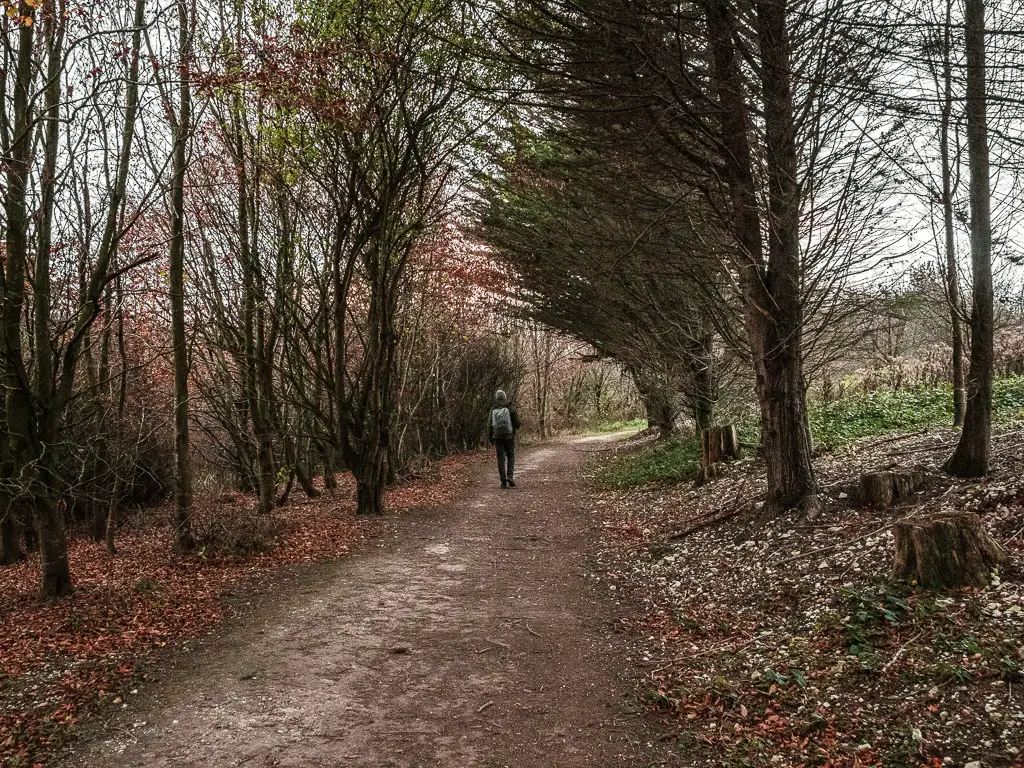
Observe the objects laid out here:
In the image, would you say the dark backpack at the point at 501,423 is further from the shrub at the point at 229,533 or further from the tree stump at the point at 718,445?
the shrub at the point at 229,533

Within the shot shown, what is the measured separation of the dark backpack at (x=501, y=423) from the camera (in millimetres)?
13281

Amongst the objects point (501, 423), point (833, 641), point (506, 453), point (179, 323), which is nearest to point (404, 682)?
point (833, 641)

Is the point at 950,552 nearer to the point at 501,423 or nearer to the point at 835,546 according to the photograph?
the point at 835,546

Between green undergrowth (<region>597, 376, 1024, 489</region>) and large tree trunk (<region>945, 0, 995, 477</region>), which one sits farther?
green undergrowth (<region>597, 376, 1024, 489</region>)

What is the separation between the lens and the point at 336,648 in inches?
194

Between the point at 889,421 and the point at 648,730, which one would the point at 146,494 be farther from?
the point at 889,421

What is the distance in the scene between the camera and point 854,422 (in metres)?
11.9

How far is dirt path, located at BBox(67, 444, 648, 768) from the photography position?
3.54 meters

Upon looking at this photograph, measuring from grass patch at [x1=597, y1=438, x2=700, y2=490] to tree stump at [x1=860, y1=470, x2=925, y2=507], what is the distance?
16.4 feet

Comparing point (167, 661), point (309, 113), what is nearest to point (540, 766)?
point (167, 661)

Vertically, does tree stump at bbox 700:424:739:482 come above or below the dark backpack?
below

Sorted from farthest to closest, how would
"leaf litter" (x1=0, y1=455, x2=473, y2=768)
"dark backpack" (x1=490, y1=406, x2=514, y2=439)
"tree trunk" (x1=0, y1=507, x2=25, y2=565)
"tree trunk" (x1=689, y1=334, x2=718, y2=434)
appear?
1. "dark backpack" (x1=490, y1=406, x2=514, y2=439)
2. "tree trunk" (x1=689, y1=334, x2=718, y2=434)
3. "tree trunk" (x1=0, y1=507, x2=25, y2=565)
4. "leaf litter" (x1=0, y1=455, x2=473, y2=768)

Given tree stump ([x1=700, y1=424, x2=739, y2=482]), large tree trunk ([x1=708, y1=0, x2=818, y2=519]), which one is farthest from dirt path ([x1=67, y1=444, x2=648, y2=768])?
tree stump ([x1=700, y1=424, x2=739, y2=482])

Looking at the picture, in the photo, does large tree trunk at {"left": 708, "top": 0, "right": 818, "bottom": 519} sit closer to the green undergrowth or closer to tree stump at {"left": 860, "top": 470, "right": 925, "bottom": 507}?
tree stump at {"left": 860, "top": 470, "right": 925, "bottom": 507}
